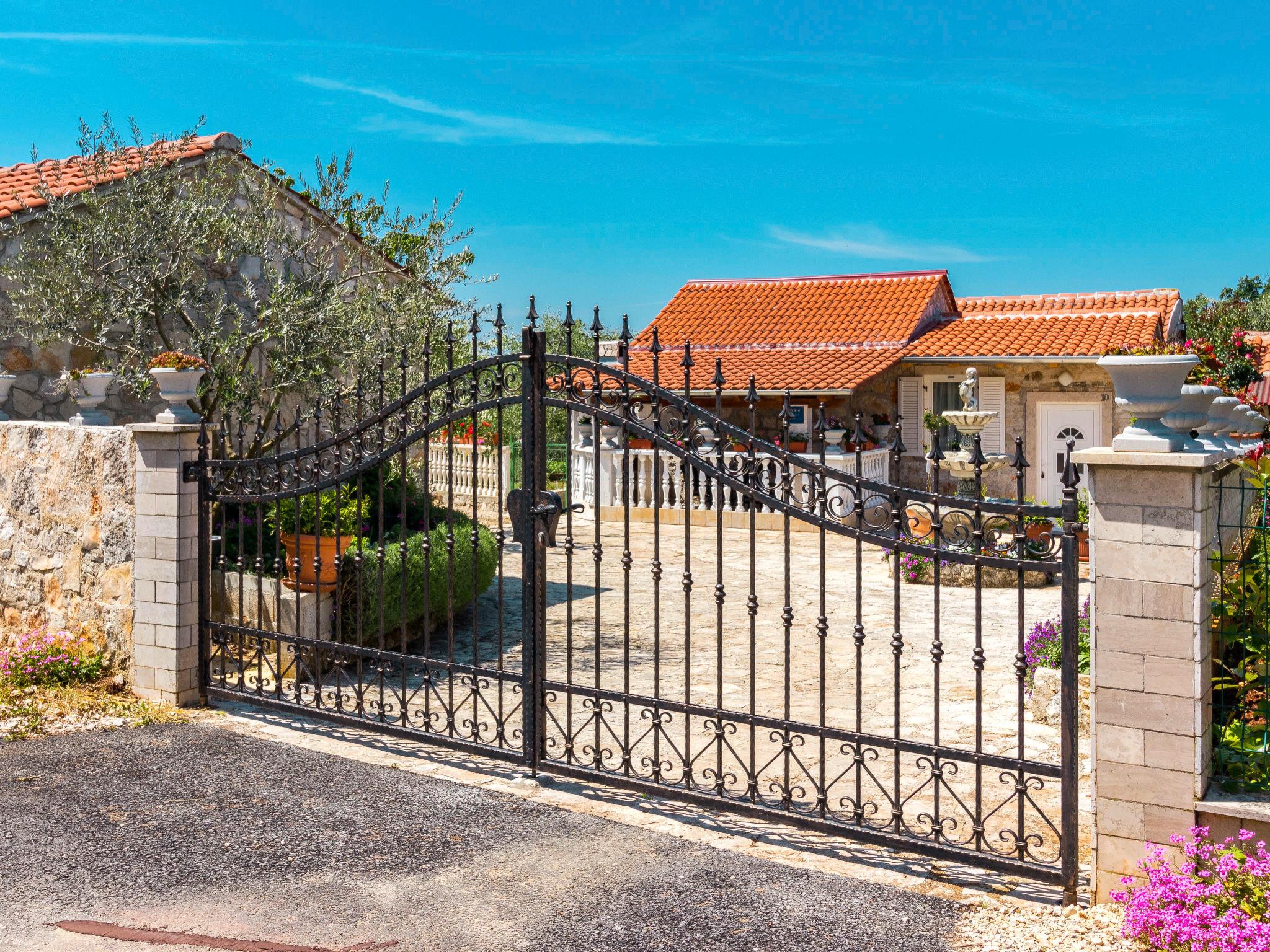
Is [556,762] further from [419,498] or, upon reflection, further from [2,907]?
[419,498]

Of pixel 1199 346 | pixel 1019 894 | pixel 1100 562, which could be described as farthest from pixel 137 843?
pixel 1199 346

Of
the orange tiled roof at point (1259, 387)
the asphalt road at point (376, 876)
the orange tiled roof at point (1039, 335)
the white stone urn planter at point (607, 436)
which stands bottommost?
the asphalt road at point (376, 876)

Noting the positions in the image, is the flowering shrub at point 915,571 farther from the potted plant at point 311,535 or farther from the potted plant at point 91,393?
the potted plant at point 91,393

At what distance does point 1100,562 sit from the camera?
4.43m

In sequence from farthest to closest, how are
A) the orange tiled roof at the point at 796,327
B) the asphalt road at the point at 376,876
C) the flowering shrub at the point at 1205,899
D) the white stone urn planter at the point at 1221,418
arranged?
the orange tiled roof at the point at 796,327
the white stone urn planter at the point at 1221,418
the asphalt road at the point at 376,876
the flowering shrub at the point at 1205,899

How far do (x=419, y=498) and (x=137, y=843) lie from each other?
6.50 metres

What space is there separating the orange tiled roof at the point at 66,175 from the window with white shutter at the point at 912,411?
1447cm

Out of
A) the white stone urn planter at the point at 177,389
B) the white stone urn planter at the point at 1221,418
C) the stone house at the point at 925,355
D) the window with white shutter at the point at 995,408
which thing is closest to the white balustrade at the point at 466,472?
the stone house at the point at 925,355

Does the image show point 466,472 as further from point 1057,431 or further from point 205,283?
point 1057,431

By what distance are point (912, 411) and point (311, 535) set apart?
54.2 ft

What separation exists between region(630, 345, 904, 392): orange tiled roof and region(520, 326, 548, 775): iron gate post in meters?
14.1

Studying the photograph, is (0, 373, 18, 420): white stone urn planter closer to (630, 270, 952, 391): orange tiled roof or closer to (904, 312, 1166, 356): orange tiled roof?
(630, 270, 952, 391): orange tiled roof

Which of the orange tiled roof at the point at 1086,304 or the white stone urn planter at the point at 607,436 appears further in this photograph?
the orange tiled roof at the point at 1086,304

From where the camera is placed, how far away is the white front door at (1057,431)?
840 inches
